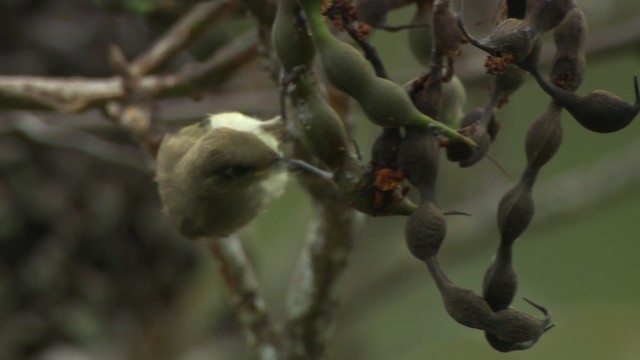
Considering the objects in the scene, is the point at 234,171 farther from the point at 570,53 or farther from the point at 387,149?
the point at 570,53

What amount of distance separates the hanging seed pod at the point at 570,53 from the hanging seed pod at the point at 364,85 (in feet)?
0.39

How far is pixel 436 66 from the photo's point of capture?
1.45 meters

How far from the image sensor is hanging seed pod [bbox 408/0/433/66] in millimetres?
1658

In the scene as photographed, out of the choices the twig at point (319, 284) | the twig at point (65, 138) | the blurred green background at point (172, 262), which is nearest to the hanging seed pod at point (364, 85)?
the twig at point (319, 284)

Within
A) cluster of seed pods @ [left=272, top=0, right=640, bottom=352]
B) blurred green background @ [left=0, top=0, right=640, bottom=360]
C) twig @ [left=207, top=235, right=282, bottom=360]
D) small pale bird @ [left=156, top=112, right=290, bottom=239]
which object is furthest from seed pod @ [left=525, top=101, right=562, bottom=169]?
blurred green background @ [left=0, top=0, right=640, bottom=360]

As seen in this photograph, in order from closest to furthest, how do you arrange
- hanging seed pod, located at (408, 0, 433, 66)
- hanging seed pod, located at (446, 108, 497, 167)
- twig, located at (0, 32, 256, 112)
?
hanging seed pod, located at (446, 108, 497, 167) < hanging seed pod, located at (408, 0, 433, 66) < twig, located at (0, 32, 256, 112)

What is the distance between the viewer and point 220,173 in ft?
5.65

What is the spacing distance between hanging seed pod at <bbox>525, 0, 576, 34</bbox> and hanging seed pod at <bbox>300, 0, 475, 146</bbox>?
14cm

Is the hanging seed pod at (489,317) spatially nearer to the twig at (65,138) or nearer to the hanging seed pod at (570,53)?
the hanging seed pod at (570,53)

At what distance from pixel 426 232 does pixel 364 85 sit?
165 mm

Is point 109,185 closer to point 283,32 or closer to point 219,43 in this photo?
point 219,43

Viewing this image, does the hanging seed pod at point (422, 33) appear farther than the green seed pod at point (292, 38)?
Yes

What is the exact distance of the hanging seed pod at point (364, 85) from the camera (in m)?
1.40

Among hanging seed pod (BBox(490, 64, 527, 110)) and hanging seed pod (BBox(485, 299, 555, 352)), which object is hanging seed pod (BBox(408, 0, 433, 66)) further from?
hanging seed pod (BBox(485, 299, 555, 352))
